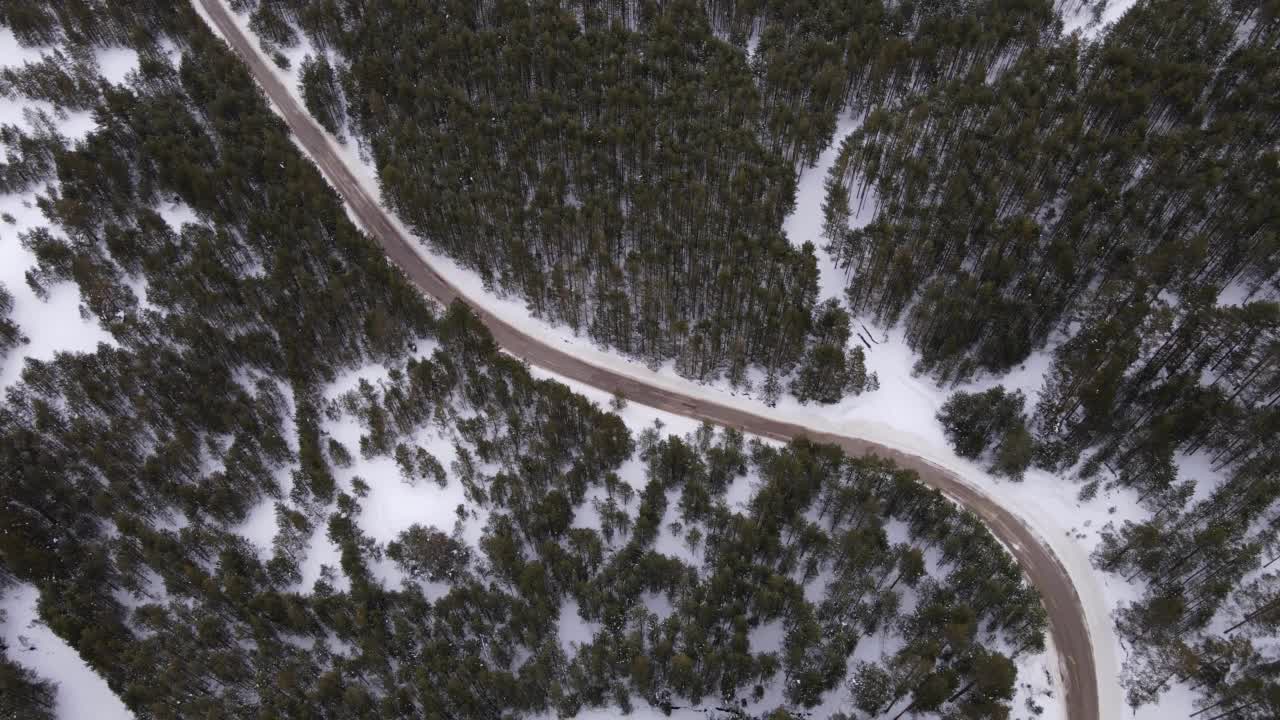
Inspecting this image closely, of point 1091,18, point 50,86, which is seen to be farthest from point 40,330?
point 1091,18

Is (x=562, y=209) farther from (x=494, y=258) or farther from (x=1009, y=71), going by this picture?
(x=1009, y=71)

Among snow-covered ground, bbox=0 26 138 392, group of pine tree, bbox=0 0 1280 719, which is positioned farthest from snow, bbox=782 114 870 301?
snow-covered ground, bbox=0 26 138 392

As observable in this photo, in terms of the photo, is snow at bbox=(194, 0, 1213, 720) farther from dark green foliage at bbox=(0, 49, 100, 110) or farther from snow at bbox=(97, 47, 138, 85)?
snow at bbox=(97, 47, 138, 85)

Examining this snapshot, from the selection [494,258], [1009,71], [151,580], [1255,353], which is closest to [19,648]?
[151,580]

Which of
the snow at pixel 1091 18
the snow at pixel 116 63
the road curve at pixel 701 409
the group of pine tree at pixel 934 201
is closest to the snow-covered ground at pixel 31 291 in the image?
the snow at pixel 116 63

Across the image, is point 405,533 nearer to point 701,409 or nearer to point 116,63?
point 701,409

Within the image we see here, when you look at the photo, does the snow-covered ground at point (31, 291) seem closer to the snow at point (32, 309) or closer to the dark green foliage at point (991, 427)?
the snow at point (32, 309)
